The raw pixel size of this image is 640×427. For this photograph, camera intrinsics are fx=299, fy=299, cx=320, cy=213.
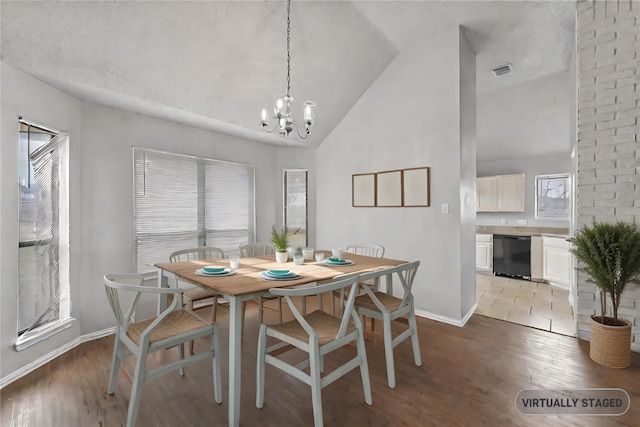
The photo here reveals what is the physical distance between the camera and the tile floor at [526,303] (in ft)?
10.8

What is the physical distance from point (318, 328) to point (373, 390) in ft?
2.11

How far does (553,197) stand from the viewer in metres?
5.30

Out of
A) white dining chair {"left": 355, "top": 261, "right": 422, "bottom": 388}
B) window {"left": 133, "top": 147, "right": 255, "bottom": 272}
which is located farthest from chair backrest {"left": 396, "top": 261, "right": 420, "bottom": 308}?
window {"left": 133, "top": 147, "right": 255, "bottom": 272}

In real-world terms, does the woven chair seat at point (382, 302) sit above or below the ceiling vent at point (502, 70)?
below

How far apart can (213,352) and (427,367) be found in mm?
1645

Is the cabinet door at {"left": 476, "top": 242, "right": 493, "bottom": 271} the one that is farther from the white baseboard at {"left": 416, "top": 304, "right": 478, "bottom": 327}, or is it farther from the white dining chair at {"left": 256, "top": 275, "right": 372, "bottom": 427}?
the white dining chair at {"left": 256, "top": 275, "right": 372, "bottom": 427}

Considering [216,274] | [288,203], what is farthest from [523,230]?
[216,274]

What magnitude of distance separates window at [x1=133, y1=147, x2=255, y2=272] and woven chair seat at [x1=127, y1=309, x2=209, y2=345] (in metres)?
1.78

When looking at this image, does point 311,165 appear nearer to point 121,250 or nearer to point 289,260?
point 289,260

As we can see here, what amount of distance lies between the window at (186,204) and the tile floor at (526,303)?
3.56 metres

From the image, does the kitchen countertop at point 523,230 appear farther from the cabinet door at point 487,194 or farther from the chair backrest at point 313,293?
the chair backrest at point 313,293

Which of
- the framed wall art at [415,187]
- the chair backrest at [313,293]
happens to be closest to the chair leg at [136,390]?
the chair backrest at [313,293]

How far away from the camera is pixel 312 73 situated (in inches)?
143

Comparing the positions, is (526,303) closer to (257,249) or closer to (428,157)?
(428,157)
